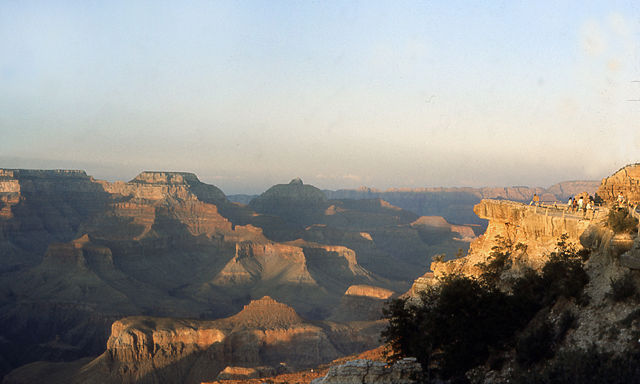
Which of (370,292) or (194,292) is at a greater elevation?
(370,292)

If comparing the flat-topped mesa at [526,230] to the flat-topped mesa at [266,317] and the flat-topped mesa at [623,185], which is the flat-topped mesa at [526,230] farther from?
the flat-topped mesa at [266,317]

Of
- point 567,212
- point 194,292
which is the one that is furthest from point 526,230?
point 194,292

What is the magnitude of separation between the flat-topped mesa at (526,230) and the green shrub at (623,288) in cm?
480

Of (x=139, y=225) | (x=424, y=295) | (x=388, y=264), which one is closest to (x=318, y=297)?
(x=388, y=264)

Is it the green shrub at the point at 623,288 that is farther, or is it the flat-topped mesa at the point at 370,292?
the flat-topped mesa at the point at 370,292

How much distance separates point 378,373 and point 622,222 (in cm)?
1030

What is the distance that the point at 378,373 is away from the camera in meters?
19.0

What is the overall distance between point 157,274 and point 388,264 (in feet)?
236

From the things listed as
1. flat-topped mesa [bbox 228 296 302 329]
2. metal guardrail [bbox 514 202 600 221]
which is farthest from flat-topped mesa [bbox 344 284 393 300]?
metal guardrail [bbox 514 202 600 221]

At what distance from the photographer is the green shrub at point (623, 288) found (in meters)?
16.9

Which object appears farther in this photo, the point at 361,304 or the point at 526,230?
the point at 361,304

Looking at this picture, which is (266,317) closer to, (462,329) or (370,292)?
(370,292)

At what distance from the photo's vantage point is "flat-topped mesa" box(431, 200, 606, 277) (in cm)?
2316

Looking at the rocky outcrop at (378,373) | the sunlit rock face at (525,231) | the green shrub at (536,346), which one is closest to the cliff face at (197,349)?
the sunlit rock face at (525,231)
